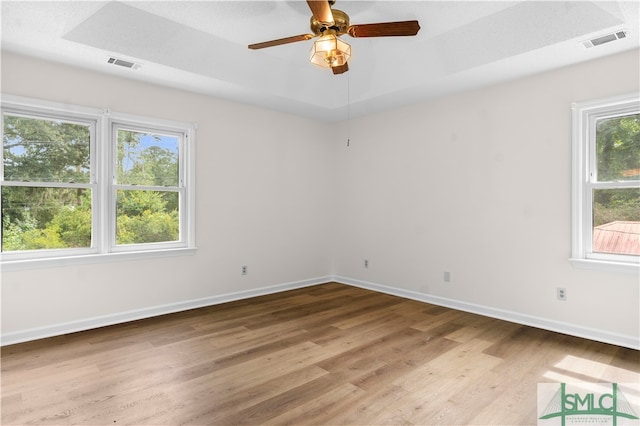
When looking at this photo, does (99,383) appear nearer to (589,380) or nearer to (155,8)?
(155,8)

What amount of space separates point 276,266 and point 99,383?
285 centimetres

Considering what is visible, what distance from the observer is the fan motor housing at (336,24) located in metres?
2.46

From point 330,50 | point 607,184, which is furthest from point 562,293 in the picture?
point 330,50

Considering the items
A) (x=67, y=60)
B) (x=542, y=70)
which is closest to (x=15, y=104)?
(x=67, y=60)

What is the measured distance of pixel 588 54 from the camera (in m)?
3.28

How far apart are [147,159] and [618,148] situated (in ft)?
15.1

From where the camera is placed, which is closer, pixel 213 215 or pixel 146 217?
pixel 146 217

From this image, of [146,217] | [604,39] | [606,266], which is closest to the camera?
[604,39]

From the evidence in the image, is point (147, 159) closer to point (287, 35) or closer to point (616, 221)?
point (287, 35)

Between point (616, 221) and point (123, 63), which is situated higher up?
point (123, 63)

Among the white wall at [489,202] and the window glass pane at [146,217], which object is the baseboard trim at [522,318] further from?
the window glass pane at [146,217]

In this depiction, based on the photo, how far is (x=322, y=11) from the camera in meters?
2.24

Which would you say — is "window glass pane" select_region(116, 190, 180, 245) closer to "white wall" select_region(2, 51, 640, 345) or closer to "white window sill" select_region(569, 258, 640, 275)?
"white wall" select_region(2, 51, 640, 345)

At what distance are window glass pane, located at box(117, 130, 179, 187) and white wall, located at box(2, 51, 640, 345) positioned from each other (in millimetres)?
276
